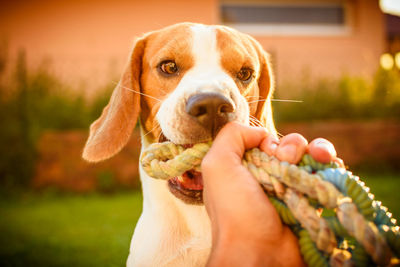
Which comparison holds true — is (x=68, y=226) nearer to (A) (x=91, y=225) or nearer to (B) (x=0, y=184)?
(A) (x=91, y=225)

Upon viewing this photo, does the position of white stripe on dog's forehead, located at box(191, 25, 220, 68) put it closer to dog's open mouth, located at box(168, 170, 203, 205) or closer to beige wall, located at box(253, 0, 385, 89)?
dog's open mouth, located at box(168, 170, 203, 205)

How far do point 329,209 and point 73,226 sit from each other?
4129mm

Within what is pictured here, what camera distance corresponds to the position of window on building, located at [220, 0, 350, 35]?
11.1 meters

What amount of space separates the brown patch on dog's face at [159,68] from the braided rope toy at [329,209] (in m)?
1.09

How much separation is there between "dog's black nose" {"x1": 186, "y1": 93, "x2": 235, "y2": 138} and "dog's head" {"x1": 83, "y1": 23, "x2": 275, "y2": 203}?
0.07 meters

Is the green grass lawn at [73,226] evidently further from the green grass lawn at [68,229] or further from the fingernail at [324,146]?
the fingernail at [324,146]

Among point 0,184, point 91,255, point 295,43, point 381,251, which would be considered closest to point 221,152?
point 381,251

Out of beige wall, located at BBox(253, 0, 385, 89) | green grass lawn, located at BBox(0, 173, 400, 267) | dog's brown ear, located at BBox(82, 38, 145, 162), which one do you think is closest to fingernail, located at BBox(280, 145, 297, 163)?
dog's brown ear, located at BBox(82, 38, 145, 162)

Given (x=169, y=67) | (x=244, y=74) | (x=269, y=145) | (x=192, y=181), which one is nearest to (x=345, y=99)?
(x=244, y=74)

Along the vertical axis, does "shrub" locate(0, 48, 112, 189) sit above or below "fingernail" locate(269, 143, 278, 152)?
below

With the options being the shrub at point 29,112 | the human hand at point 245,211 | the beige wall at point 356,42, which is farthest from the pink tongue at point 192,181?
the beige wall at point 356,42

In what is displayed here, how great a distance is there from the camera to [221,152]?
51.9 inches

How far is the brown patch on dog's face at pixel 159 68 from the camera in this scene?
7.35 feet

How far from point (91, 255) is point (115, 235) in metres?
0.54
